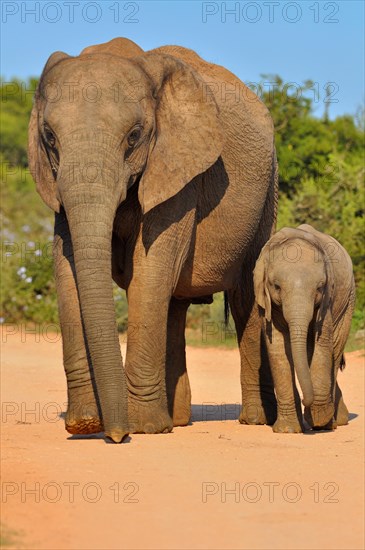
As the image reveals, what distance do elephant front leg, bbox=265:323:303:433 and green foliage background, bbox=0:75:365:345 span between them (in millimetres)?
6000

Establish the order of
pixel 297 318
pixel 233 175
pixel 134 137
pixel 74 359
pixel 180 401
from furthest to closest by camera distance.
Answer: pixel 180 401
pixel 233 175
pixel 297 318
pixel 74 359
pixel 134 137

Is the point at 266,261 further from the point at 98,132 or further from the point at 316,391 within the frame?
the point at 98,132

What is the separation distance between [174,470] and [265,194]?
388 centimetres

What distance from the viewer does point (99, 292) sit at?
840cm

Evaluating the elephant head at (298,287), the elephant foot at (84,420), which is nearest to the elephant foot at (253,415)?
the elephant head at (298,287)

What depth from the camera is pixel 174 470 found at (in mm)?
7668

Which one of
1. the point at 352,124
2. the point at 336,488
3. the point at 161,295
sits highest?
the point at 352,124

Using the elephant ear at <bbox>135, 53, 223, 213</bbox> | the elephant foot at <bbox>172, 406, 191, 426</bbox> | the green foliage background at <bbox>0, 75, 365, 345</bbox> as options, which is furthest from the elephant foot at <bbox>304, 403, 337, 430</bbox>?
the green foliage background at <bbox>0, 75, 365, 345</bbox>

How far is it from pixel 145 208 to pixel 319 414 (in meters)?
2.23

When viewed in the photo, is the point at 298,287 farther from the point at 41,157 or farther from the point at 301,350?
the point at 41,157

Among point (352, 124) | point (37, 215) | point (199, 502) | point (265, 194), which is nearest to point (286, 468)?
point (199, 502)

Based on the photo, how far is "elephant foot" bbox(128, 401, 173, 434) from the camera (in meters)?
9.42

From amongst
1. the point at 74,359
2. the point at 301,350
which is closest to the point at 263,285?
the point at 301,350

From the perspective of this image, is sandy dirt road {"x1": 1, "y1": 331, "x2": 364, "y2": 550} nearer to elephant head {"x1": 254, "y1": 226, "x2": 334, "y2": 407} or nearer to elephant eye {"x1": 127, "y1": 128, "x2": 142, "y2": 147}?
elephant head {"x1": 254, "y1": 226, "x2": 334, "y2": 407}
